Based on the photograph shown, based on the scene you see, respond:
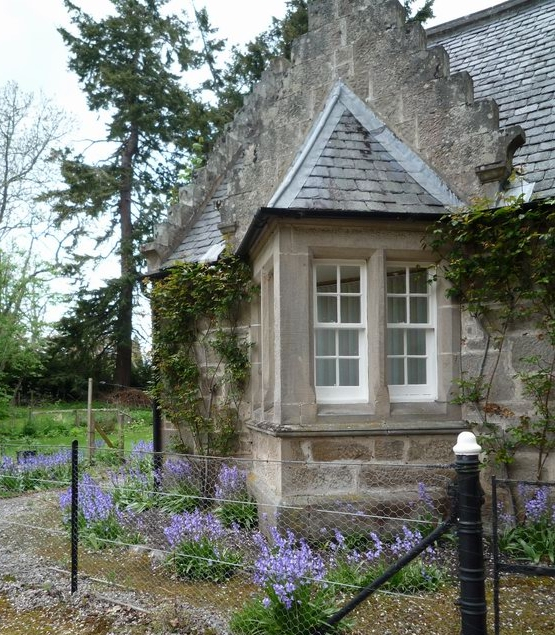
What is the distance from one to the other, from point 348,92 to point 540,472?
503cm

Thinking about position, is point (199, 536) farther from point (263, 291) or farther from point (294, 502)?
point (263, 291)

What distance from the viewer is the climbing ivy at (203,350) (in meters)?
8.95

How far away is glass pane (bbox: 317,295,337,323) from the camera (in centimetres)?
755

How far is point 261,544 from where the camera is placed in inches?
226

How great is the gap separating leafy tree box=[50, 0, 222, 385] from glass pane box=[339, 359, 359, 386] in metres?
22.0

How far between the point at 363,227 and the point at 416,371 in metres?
1.78

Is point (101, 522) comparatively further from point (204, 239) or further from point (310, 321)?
point (204, 239)

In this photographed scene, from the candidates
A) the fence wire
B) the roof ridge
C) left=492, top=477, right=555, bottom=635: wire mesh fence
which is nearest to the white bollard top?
the fence wire

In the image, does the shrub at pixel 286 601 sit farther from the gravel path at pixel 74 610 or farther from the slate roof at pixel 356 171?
the slate roof at pixel 356 171

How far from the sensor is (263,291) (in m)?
8.16

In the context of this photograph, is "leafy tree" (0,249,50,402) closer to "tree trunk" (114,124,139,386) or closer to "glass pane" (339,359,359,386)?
"tree trunk" (114,124,139,386)

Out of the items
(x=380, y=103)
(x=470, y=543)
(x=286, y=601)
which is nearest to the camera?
(x=470, y=543)

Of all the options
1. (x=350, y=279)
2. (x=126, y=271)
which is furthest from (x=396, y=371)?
(x=126, y=271)

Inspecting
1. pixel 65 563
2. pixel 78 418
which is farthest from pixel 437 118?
pixel 78 418
